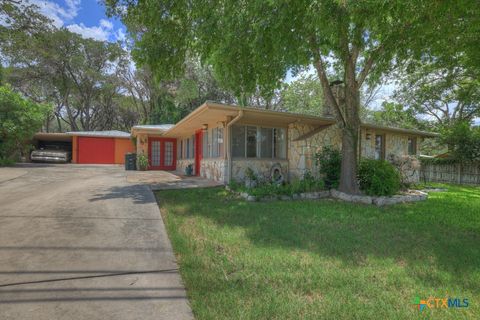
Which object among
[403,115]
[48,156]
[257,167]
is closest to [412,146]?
[257,167]

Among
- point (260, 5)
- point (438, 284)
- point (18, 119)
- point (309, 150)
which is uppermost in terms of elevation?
point (260, 5)

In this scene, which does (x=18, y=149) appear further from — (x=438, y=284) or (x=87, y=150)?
(x=438, y=284)

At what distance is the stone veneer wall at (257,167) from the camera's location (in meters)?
9.30

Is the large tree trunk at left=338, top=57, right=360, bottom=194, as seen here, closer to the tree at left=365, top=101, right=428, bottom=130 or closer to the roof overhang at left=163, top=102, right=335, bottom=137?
the roof overhang at left=163, top=102, right=335, bottom=137

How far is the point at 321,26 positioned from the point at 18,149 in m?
21.0

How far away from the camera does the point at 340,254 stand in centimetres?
339

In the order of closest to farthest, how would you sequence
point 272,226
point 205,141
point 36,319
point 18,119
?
point 36,319
point 272,226
point 205,141
point 18,119

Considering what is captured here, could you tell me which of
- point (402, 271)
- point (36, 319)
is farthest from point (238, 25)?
point (36, 319)

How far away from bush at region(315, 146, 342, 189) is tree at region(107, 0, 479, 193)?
2.32 feet

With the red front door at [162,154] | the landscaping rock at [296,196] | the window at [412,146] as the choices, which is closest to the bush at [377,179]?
the landscaping rock at [296,196]

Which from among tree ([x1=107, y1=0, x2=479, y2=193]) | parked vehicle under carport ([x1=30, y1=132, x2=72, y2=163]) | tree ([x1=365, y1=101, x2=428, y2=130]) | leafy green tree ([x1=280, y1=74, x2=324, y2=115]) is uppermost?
leafy green tree ([x1=280, y1=74, x2=324, y2=115])

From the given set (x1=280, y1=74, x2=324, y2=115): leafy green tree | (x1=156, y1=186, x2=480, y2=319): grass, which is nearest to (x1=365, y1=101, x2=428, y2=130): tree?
(x1=280, y1=74, x2=324, y2=115): leafy green tree

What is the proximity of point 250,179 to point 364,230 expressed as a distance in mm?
4556

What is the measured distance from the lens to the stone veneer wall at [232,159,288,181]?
9.30 meters
